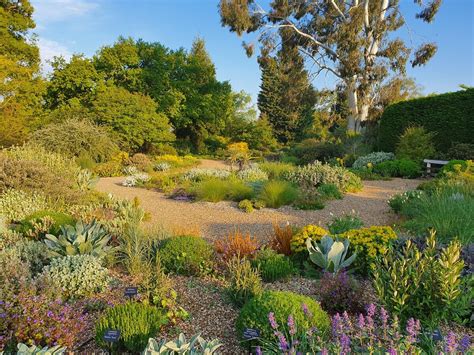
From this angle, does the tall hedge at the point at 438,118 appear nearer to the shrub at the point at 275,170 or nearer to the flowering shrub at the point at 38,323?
the shrub at the point at 275,170

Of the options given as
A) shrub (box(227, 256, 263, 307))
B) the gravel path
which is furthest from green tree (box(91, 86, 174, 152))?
shrub (box(227, 256, 263, 307))

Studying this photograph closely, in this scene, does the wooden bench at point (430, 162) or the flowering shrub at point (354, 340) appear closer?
the flowering shrub at point (354, 340)

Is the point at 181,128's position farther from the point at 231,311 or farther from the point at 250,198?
the point at 231,311

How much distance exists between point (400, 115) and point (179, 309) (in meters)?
17.8

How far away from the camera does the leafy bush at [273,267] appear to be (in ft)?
14.8

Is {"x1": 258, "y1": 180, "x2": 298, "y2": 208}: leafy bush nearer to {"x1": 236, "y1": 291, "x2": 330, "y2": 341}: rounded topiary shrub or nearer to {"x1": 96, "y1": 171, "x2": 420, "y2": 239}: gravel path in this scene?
{"x1": 96, "y1": 171, "x2": 420, "y2": 239}: gravel path

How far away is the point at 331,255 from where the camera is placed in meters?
4.48

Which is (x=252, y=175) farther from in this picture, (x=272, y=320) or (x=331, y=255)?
(x=272, y=320)

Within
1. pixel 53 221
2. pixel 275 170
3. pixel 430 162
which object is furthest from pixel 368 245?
pixel 430 162

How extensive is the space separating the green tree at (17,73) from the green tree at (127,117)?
3445 millimetres

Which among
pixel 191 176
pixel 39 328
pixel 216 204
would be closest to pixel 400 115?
pixel 191 176

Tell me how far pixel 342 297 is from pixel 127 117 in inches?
759

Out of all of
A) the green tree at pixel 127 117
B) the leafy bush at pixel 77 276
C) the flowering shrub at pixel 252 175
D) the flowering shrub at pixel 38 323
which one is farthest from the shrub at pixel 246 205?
the green tree at pixel 127 117

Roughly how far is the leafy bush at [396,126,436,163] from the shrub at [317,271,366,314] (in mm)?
13962
